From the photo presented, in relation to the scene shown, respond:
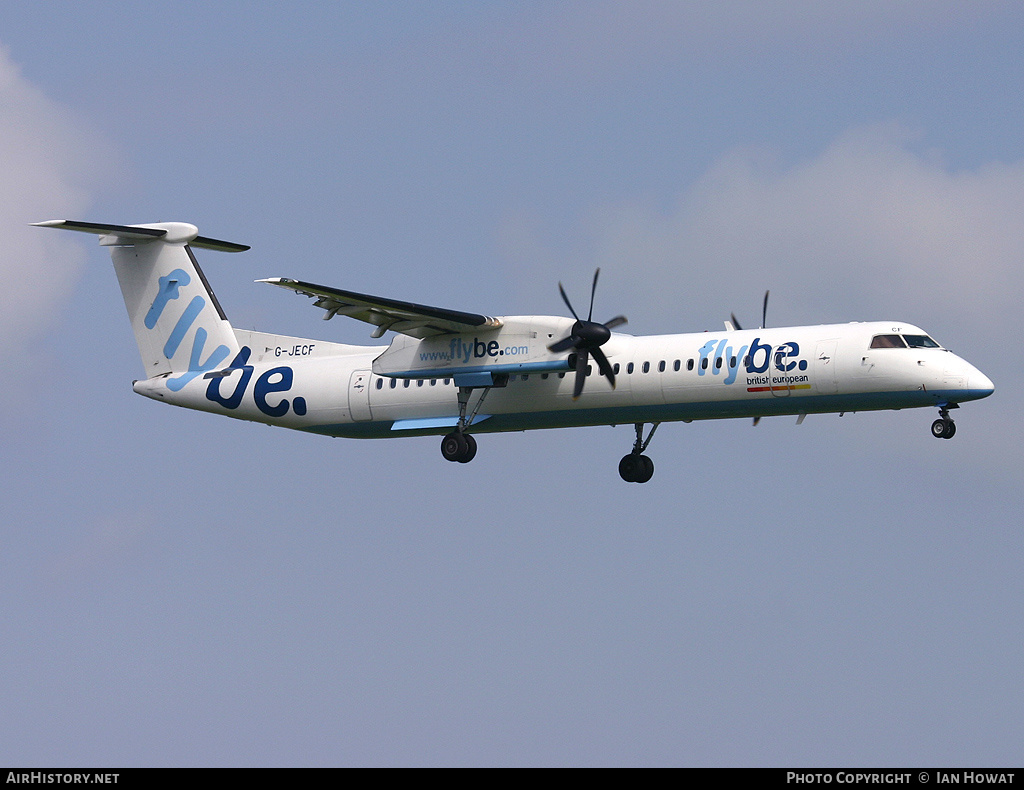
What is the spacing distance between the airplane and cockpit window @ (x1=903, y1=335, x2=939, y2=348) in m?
0.03

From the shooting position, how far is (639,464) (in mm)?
33312

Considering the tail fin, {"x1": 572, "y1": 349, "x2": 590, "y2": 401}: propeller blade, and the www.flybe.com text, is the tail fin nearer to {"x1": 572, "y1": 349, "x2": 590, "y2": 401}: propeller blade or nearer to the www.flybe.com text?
the www.flybe.com text

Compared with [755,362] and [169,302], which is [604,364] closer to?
[755,362]

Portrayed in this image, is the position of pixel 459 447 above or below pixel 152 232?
below

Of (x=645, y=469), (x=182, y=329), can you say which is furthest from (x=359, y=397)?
(x=645, y=469)

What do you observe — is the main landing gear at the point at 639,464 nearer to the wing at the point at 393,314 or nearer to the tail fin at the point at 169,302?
the wing at the point at 393,314

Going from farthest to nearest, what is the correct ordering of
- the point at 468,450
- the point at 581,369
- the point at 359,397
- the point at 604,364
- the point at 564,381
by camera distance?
the point at 359,397
the point at 468,450
the point at 564,381
the point at 604,364
the point at 581,369

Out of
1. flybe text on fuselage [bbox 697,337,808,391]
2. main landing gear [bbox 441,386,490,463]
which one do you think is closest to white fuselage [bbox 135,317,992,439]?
flybe text on fuselage [bbox 697,337,808,391]

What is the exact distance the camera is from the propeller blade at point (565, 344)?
3017 cm

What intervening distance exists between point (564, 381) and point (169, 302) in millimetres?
Result: 10297

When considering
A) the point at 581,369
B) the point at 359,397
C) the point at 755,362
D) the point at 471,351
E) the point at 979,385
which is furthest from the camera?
the point at 359,397
